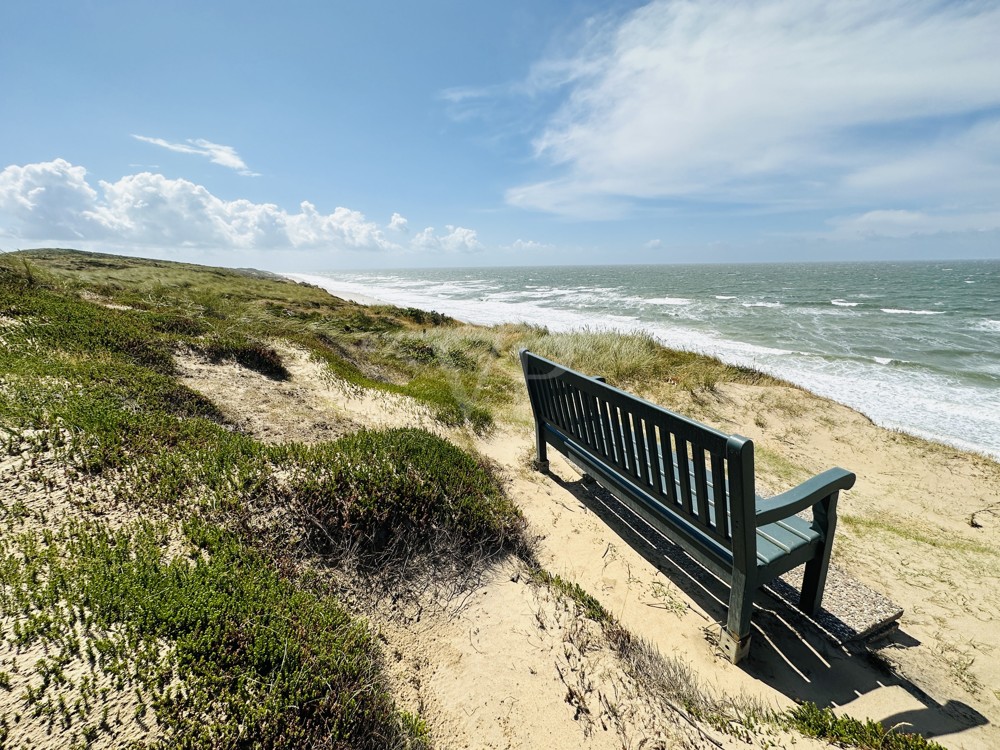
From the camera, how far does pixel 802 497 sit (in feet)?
8.23

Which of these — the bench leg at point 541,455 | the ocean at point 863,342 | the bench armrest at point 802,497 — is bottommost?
the ocean at point 863,342

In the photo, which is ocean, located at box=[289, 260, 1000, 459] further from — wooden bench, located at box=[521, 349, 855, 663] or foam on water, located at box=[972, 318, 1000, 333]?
wooden bench, located at box=[521, 349, 855, 663]

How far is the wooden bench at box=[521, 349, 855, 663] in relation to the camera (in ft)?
7.62

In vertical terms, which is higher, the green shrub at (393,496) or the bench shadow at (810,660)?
the green shrub at (393,496)

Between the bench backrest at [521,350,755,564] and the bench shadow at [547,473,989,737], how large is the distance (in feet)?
2.24

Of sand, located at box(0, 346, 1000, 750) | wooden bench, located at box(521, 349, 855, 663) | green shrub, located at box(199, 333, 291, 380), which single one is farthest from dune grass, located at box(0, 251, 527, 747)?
green shrub, located at box(199, 333, 291, 380)

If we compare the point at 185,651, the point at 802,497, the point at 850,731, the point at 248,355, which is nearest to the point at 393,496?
the point at 185,651

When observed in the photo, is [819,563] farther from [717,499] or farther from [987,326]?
[987,326]

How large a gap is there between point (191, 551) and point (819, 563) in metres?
3.89

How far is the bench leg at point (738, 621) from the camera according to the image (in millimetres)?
2504

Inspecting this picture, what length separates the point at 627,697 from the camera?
225 centimetres

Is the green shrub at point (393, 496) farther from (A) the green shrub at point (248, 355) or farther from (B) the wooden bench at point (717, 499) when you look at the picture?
(A) the green shrub at point (248, 355)

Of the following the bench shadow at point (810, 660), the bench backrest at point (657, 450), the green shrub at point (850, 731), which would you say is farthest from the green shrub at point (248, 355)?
the green shrub at point (850, 731)

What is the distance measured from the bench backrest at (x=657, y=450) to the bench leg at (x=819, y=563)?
0.62 m
